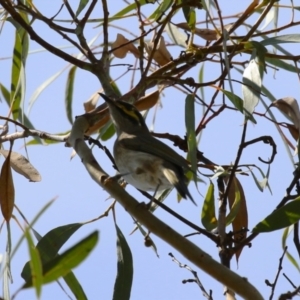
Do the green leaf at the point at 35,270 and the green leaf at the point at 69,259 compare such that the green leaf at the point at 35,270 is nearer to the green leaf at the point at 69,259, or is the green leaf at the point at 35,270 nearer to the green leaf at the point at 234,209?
the green leaf at the point at 69,259

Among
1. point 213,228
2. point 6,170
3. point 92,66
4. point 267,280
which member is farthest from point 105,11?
point 267,280

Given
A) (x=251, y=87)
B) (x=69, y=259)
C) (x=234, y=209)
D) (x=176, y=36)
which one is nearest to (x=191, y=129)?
(x=251, y=87)

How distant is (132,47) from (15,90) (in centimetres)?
57

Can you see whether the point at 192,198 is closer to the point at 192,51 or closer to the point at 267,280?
the point at 267,280

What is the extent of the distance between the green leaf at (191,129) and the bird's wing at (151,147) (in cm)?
26

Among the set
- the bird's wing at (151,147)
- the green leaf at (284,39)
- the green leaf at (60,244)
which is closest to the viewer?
the green leaf at (60,244)

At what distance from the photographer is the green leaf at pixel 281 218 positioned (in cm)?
237

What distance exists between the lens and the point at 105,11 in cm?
268

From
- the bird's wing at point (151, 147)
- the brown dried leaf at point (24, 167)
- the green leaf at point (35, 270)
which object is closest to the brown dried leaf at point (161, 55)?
the bird's wing at point (151, 147)

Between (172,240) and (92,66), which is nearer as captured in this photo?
(172,240)

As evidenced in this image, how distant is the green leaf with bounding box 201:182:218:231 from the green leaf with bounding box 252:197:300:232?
0.40 meters

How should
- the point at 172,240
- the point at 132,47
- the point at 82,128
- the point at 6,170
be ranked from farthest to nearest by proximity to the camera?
the point at 132,47
the point at 6,170
the point at 82,128
the point at 172,240

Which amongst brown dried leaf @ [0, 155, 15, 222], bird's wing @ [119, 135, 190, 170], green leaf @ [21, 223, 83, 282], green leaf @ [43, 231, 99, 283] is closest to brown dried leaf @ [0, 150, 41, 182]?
brown dried leaf @ [0, 155, 15, 222]

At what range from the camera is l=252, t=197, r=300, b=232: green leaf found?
7.76 feet
